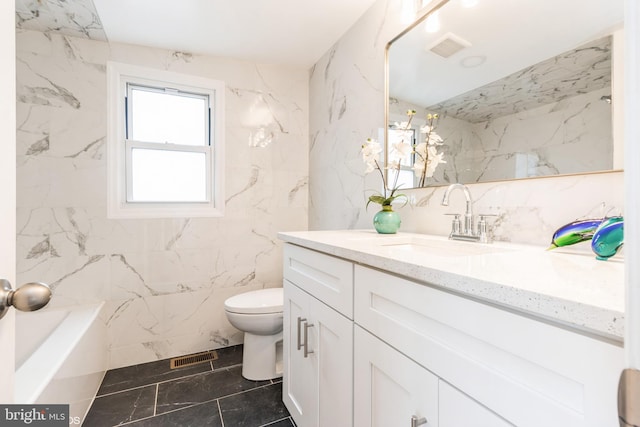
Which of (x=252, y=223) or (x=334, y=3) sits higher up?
(x=334, y=3)

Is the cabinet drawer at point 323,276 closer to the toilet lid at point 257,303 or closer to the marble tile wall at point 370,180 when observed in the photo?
the toilet lid at point 257,303

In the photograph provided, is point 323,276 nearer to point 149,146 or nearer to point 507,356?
point 507,356

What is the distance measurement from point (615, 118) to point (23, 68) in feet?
9.48

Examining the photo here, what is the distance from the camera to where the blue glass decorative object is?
79 centimetres

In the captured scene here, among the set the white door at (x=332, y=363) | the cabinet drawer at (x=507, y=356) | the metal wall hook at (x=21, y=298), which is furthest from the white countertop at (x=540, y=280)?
the metal wall hook at (x=21, y=298)

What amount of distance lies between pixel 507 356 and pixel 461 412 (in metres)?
0.17

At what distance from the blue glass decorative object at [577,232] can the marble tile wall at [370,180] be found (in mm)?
104

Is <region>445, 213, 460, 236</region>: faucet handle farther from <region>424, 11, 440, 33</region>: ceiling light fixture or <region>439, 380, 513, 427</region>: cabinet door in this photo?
<region>424, 11, 440, 33</region>: ceiling light fixture

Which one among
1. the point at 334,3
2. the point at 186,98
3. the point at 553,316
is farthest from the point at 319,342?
the point at 186,98

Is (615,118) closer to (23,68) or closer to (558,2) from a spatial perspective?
(558,2)

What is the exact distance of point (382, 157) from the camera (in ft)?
5.55

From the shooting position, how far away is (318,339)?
1.13m

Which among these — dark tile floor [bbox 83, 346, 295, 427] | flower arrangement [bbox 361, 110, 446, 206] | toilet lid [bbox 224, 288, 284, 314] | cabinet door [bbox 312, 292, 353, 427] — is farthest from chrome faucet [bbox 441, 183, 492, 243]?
dark tile floor [bbox 83, 346, 295, 427]

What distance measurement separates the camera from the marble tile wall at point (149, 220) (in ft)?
5.91
